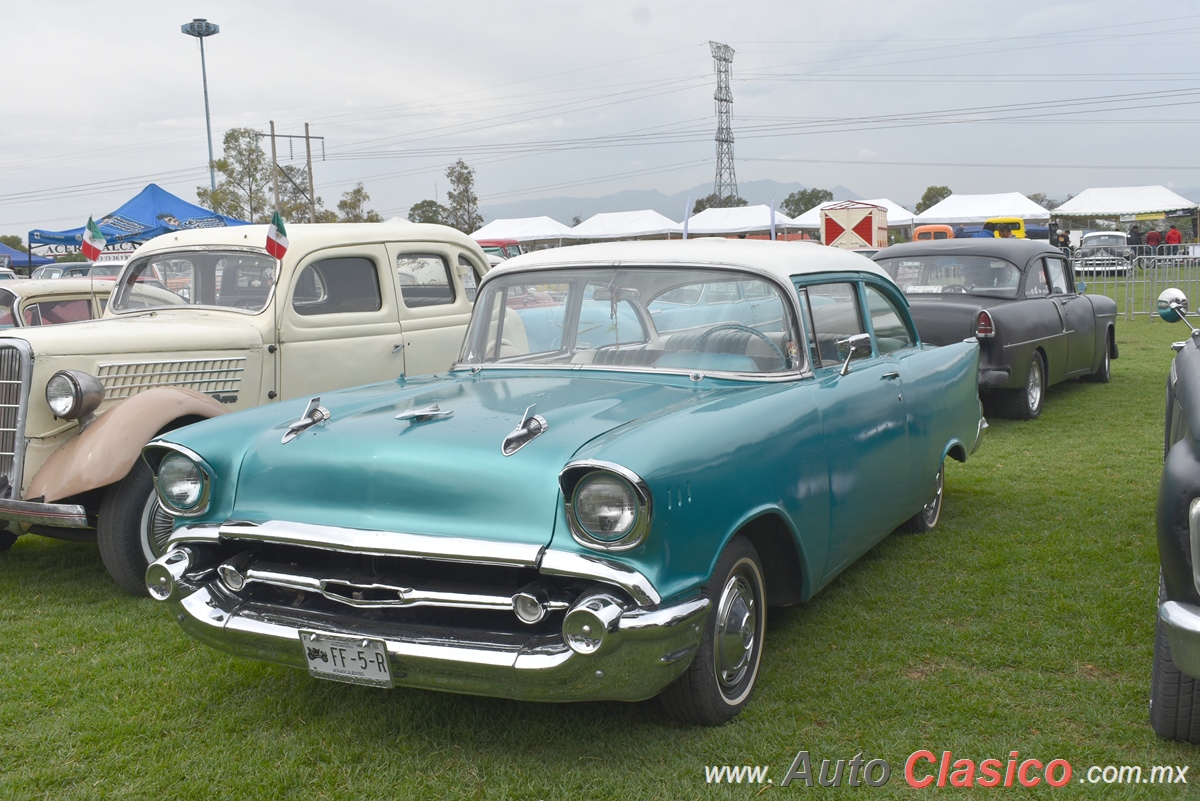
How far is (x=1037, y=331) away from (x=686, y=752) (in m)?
6.99

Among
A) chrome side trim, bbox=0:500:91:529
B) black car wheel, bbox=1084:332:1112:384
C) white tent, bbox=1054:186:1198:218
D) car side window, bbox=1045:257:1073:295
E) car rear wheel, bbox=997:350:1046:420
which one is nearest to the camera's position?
chrome side trim, bbox=0:500:91:529

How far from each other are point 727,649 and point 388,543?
45.7 inches

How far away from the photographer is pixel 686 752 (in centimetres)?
326

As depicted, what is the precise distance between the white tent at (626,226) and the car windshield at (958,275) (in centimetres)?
2893

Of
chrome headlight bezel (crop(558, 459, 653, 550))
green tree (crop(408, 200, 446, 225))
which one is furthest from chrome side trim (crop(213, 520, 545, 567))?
green tree (crop(408, 200, 446, 225))

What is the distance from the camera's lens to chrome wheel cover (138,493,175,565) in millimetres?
4957

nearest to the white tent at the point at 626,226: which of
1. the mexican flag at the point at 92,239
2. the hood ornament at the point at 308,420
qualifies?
the mexican flag at the point at 92,239

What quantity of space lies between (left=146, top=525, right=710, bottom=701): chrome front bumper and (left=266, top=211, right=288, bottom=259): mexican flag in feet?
10.7

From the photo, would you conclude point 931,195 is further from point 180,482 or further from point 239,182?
point 180,482

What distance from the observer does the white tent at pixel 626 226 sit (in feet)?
130

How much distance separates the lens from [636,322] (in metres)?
4.38

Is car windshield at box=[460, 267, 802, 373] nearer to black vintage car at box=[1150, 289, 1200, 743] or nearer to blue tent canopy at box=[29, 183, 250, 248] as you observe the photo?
black vintage car at box=[1150, 289, 1200, 743]

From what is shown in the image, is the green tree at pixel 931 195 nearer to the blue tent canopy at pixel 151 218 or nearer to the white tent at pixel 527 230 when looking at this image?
the white tent at pixel 527 230
